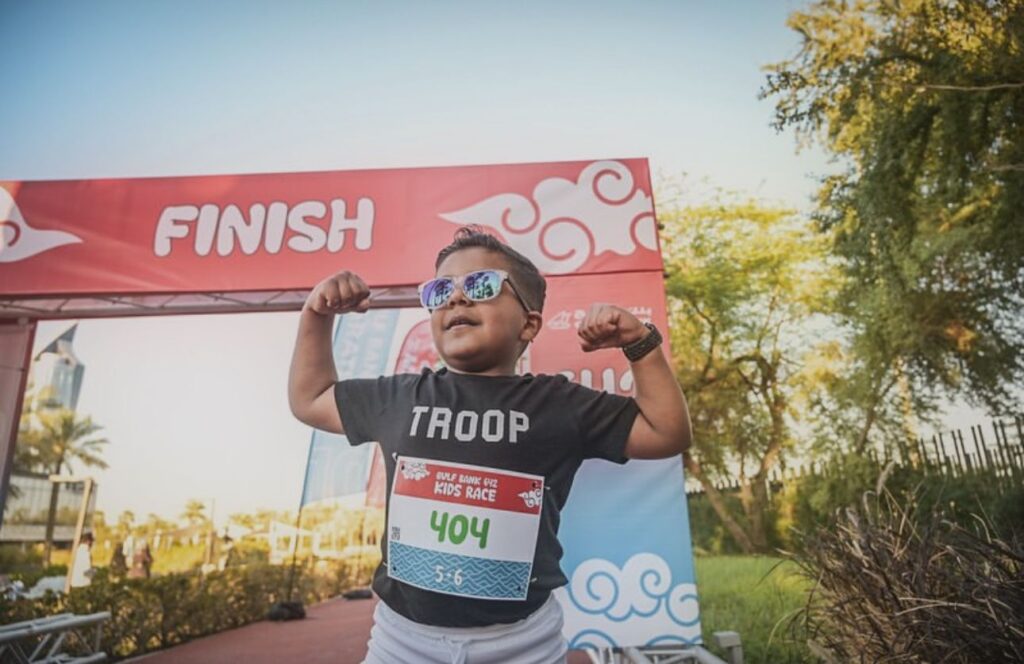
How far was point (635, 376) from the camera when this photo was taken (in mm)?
1425

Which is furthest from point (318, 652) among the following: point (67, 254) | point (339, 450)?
point (67, 254)

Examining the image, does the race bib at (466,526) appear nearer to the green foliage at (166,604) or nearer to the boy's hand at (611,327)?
the boy's hand at (611,327)

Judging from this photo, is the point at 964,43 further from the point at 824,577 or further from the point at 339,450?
the point at 339,450

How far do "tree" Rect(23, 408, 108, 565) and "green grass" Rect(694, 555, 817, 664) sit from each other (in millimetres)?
18992

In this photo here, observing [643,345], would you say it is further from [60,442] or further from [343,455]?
[60,442]

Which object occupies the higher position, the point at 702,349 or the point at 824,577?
the point at 702,349

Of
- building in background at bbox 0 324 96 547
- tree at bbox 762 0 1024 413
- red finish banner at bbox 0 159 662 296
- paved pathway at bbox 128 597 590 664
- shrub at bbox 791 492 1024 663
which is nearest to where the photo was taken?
shrub at bbox 791 492 1024 663

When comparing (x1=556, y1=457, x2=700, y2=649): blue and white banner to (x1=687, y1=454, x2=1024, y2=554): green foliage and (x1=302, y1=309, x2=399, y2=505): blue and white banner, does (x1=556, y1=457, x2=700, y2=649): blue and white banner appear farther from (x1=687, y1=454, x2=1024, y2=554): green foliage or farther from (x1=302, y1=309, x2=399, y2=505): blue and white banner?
(x1=302, y1=309, x2=399, y2=505): blue and white banner

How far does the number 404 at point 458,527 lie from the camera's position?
1320 millimetres

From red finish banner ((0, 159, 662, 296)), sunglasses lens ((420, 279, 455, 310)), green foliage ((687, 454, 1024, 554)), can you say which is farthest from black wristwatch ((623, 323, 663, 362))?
green foliage ((687, 454, 1024, 554))

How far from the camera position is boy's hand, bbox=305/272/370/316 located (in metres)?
1.52

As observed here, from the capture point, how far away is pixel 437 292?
1.54 meters

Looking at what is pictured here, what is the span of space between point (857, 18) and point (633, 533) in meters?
6.07

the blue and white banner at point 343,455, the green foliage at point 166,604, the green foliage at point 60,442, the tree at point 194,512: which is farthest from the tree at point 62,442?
the blue and white banner at point 343,455
